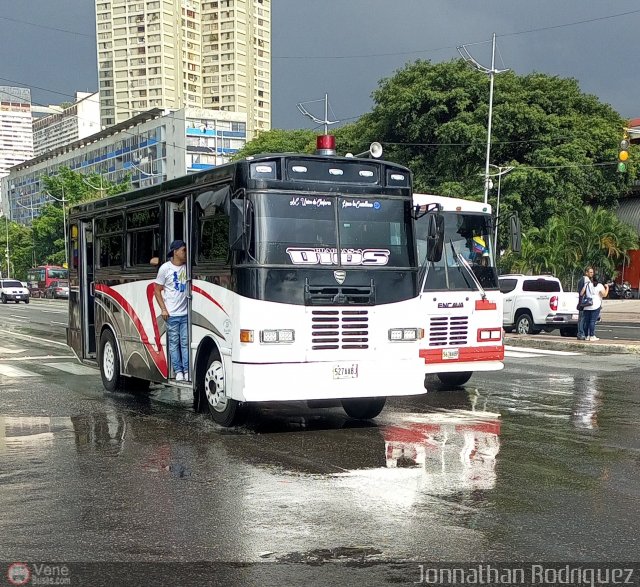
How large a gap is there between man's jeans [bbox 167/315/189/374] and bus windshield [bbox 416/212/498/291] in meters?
4.05

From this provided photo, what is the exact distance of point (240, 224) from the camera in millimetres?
8836

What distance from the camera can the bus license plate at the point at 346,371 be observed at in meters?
9.16

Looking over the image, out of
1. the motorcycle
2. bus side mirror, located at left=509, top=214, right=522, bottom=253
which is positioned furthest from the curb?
the motorcycle

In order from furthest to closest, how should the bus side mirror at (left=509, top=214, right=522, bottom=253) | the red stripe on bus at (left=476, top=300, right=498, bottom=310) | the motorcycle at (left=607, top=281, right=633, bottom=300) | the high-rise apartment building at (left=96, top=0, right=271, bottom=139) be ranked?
the high-rise apartment building at (left=96, top=0, right=271, bottom=139) → the motorcycle at (left=607, top=281, right=633, bottom=300) → the bus side mirror at (left=509, top=214, right=522, bottom=253) → the red stripe on bus at (left=476, top=300, right=498, bottom=310)

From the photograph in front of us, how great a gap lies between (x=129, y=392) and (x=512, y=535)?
27.9 ft

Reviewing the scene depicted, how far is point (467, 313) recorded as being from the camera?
13.1 m

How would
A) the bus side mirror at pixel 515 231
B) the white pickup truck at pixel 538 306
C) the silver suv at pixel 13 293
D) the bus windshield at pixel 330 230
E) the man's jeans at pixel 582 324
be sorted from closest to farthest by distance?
the bus windshield at pixel 330 230 < the bus side mirror at pixel 515 231 < the man's jeans at pixel 582 324 < the white pickup truck at pixel 538 306 < the silver suv at pixel 13 293

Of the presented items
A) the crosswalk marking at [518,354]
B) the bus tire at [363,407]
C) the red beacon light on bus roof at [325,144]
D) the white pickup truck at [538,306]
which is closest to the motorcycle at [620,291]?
the white pickup truck at [538,306]

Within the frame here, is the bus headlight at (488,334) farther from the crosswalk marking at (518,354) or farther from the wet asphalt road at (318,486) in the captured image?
the crosswalk marking at (518,354)

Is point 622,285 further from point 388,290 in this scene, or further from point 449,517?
point 449,517

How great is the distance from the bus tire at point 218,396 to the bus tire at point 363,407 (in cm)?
139

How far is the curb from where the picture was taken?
19891 mm

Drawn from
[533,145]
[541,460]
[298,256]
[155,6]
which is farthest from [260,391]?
[155,6]

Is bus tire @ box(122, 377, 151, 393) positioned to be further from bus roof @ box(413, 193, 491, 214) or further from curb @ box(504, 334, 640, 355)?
curb @ box(504, 334, 640, 355)
